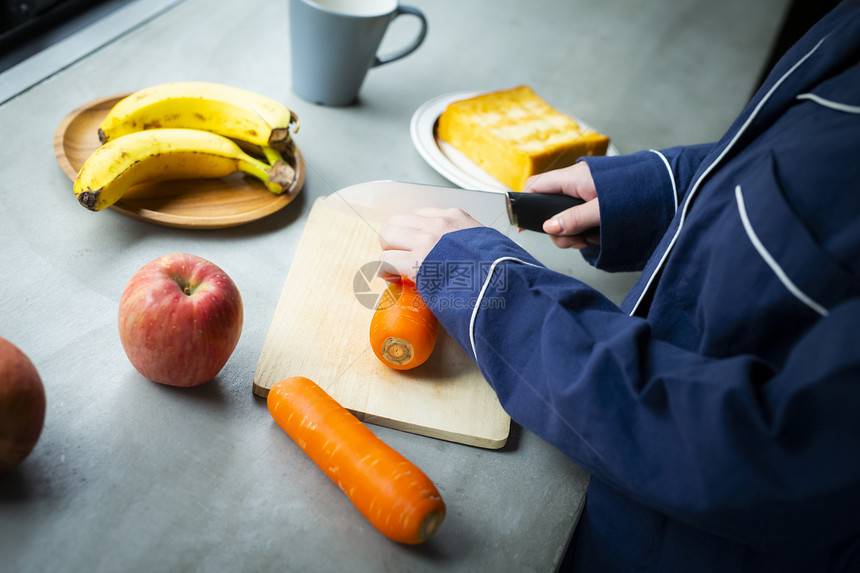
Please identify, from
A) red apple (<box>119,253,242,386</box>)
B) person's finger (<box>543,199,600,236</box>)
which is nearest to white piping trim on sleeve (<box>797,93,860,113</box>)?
person's finger (<box>543,199,600,236</box>)

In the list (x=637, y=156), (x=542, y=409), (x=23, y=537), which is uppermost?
(x=637, y=156)

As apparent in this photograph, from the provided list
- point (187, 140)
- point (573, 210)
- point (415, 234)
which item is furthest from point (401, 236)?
point (187, 140)

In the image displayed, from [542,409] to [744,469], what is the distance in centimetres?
20

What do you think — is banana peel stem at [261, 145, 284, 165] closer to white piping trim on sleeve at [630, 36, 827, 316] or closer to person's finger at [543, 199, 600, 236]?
person's finger at [543, 199, 600, 236]

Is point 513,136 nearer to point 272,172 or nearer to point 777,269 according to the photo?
point 272,172

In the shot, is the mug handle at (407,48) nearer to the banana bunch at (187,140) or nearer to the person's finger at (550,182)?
the banana bunch at (187,140)

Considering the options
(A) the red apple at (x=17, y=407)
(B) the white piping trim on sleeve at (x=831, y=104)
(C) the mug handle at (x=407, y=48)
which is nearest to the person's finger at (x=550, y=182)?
(B) the white piping trim on sleeve at (x=831, y=104)

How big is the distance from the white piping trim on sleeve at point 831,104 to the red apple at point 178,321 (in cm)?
70

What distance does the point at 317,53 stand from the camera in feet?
3.90

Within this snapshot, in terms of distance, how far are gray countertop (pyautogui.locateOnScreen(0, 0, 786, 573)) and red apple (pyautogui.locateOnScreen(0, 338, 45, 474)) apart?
0.04 metres

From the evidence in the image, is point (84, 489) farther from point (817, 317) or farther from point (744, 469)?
point (817, 317)

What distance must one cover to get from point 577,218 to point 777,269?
13.9 inches

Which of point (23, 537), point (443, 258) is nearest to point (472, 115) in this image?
point (443, 258)

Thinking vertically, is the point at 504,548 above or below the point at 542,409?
below
